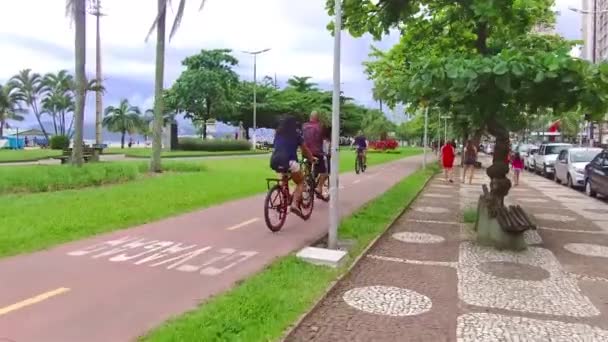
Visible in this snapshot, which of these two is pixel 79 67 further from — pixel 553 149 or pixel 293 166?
pixel 553 149

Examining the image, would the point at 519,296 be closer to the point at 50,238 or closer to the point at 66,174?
the point at 50,238

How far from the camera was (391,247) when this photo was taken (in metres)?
8.10

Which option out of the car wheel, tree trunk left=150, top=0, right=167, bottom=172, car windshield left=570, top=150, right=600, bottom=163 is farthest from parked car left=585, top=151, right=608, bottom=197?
tree trunk left=150, top=0, right=167, bottom=172

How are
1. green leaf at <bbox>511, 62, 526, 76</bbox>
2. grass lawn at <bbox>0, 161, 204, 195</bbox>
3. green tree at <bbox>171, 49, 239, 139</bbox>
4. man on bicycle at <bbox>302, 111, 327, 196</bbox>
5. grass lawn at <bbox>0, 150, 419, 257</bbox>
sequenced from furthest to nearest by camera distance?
1. green tree at <bbox>171, 49, 239, 139</bbox>
2. grass lawn at <bbox>0, 161, 204, 195</bbox>
3. man on bicycle at <bbox>302, 111, 327, 196</bbox>
4. grass lawn at <bbox>0, 150, 419, 257</bbox>
5. green leaf at <bbox>511, 62, 526, 76</bbox>

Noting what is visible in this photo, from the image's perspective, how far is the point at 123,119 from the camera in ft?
218

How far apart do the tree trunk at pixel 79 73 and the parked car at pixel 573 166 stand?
16.1 m

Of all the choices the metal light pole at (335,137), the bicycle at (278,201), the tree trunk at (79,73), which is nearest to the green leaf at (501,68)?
the metal light pole at (335,137)

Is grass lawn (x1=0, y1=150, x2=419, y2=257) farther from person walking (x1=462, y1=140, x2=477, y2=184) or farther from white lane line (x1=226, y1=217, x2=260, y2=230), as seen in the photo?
person walking (x1=462, y1=140, x2=477, y2=184)

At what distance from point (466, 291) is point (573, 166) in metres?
16.5

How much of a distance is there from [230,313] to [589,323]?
10.2 ft

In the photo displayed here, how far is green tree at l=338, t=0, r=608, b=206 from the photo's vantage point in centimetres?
719

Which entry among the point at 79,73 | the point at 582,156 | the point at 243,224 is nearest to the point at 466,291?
the point at 243,224

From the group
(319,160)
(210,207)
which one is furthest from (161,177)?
(319,160)

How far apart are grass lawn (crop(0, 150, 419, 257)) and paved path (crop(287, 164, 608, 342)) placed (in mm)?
3992
